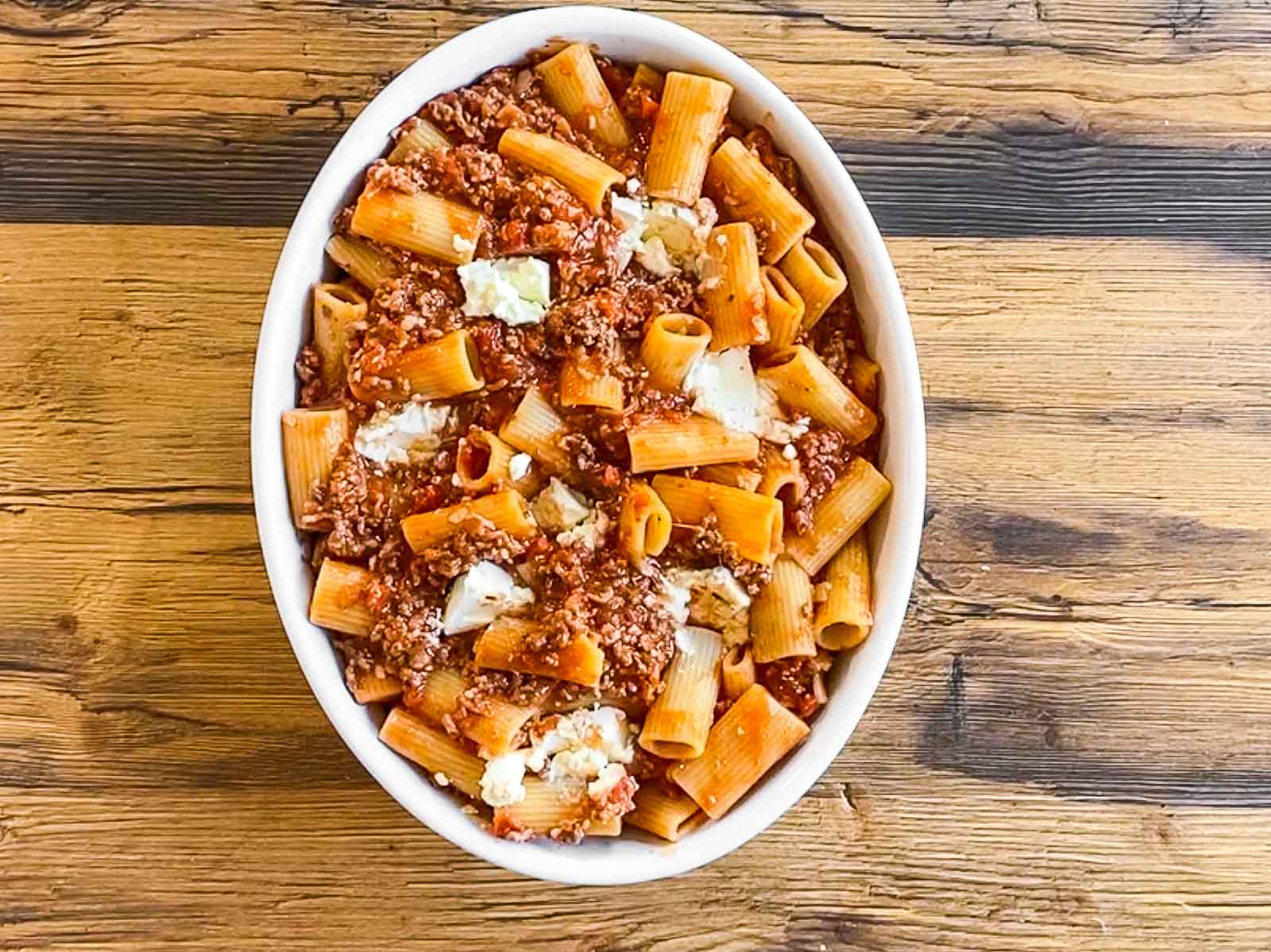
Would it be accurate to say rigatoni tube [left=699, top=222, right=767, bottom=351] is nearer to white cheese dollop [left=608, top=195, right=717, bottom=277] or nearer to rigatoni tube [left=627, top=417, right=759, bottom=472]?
white cheese dollop [left=608, top=195, right=717, bottom=277]

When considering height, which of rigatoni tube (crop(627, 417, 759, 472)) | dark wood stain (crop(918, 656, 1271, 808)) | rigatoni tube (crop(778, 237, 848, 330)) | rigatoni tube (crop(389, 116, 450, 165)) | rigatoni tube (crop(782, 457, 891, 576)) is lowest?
dark wood stain (crop(918, 656, 1271, 808))

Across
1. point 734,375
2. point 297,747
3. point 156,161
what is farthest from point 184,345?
point 734,375

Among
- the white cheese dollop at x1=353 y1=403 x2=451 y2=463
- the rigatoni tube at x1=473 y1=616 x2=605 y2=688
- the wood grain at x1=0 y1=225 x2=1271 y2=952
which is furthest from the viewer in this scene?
the wood grain at x1=0 y1=225 x2=1271 y2=952

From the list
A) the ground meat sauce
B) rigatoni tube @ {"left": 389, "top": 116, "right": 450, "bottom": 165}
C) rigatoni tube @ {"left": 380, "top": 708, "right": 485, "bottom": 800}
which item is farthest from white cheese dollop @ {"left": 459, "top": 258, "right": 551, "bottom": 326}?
rigatoni tube @ {"left": 380, "top": 708, "right": 485, "bottom": 800}

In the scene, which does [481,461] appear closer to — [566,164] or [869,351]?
[566,164]

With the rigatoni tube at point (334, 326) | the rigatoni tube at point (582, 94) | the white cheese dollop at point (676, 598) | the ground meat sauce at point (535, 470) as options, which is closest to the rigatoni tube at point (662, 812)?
the ground meat sauce at point (535, 470)

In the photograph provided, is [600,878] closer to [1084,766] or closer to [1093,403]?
[1084,766]

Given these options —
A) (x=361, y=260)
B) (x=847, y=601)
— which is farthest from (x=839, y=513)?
(x=361, y=260)

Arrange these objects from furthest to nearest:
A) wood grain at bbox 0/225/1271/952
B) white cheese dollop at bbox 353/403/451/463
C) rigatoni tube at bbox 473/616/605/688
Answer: wood grain at bbox 0/225/1271/952, white cheese dollop at bbox 353/403/451/463, rigatoni tube at bbox 473/616/605/688

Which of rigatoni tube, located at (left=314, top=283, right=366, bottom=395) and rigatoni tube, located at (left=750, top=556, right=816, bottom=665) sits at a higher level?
rigatoni tube, located at (left=314, top=283, right=366, bottom=395)
